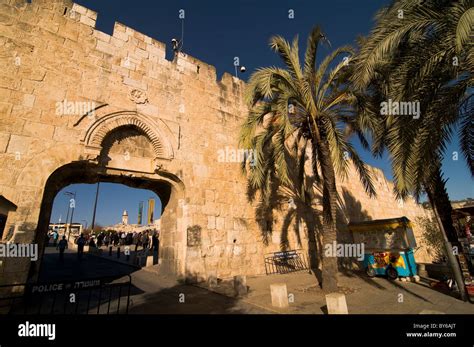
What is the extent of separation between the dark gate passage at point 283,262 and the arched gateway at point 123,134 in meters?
0.41

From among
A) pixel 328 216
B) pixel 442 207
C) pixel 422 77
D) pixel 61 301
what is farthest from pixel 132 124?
pixel 442 207

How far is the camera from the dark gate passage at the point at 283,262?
9.52 meters

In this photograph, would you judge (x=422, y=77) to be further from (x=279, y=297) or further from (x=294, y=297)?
(x=294, y=297)

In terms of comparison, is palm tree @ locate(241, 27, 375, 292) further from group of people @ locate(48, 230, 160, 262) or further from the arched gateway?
group of people @ locate(48, 230, 160, 262)

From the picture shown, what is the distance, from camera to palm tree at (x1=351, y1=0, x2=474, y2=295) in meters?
4.50

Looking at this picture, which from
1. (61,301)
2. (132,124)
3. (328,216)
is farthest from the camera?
(132,124)

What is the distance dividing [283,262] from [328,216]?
413 centimetres

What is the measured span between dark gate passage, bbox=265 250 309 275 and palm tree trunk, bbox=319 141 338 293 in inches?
129

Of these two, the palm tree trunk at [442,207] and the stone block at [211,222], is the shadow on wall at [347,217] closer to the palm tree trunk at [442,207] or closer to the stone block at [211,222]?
the palm tree trunk at [442,207]

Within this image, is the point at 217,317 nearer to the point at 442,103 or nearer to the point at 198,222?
Result: the point at 198,222

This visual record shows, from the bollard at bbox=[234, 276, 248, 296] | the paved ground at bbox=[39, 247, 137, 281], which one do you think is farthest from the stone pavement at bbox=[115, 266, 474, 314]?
the paved ground at bbox=[39, 247, 137, 281]

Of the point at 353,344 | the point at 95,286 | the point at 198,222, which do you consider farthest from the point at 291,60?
the point at 95,286

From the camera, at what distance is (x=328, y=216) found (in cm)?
673

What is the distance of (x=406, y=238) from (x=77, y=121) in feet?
38.2
